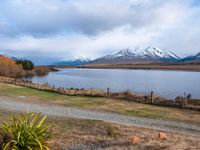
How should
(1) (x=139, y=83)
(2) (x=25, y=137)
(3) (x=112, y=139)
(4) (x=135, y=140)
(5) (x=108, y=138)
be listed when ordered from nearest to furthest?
(2) (x=25, y=137), (4) (x=135, y=140), (3) (x=112, y=139), (5) (x=108, y=138), (1) (x=139, y=83)

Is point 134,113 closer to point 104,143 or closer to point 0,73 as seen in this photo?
point 104,143

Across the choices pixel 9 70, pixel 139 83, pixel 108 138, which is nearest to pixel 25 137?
pixel 108 138

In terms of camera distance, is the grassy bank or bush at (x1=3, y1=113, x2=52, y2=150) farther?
the grassy bank

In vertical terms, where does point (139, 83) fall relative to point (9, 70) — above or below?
below

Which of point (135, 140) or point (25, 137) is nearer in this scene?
point (25, 137)

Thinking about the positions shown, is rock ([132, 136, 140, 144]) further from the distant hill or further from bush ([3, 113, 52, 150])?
the distant hill

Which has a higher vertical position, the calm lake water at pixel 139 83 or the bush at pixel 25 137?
the bush at pixel 25 137

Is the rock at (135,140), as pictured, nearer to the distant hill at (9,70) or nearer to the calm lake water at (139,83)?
the calm lake water at (139,83)

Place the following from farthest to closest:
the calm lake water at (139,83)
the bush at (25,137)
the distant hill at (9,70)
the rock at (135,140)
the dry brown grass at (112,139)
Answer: the distant hill at (9,70)
the calm lake water at (139,83)
the rock at (135,140)
the dry brown grass at (112,139)
the bush at (25,137)

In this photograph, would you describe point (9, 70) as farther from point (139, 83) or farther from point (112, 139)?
point (112, 139)

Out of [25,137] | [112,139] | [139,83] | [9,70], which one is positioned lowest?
[139,83]

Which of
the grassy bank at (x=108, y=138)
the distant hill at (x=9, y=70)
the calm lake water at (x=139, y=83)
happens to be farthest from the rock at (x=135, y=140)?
the distant hill at (x=9, y=70)

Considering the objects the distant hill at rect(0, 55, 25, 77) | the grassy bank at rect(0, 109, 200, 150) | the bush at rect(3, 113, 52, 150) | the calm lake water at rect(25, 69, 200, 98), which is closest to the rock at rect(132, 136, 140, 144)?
the grassy bank at rect(0, 109, 200, 150)

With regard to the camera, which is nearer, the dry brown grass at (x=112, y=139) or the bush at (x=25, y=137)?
the bush at (x=25, y=137)
